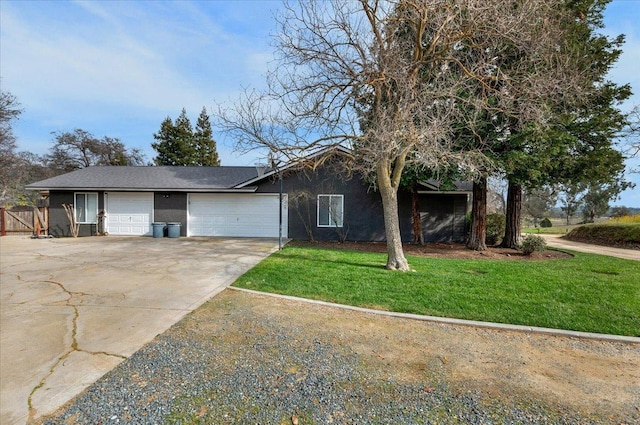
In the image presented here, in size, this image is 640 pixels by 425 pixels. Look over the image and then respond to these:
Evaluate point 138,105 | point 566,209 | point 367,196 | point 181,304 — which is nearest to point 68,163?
point 138,105

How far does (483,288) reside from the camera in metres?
5.90

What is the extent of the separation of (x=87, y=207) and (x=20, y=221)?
4.23m

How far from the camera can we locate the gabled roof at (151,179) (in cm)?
1438

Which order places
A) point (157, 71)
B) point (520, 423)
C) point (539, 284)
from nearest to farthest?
point (520, 423)
point (539, 284)
point (157, 71)

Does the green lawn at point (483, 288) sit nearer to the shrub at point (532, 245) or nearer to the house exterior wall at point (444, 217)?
the shrub at point (532, 245)

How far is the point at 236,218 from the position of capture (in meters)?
14.7

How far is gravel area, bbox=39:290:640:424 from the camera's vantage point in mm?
2428

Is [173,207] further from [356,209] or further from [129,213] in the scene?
[356,209]

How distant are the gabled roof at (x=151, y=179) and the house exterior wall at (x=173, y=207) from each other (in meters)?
0.50

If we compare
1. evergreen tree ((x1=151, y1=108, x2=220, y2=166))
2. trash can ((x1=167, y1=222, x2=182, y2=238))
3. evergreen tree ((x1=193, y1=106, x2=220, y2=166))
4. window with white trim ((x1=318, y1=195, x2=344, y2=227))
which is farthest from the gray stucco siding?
evergreen tree ((x1=193, y1=106, x2=220, y2=166))

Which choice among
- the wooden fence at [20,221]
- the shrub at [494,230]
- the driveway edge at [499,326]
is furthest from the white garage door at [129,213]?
the shrub at [494,230]

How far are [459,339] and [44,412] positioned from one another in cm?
423

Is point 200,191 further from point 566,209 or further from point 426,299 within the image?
point 566,209

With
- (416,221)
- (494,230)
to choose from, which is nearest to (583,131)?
(494,230)
